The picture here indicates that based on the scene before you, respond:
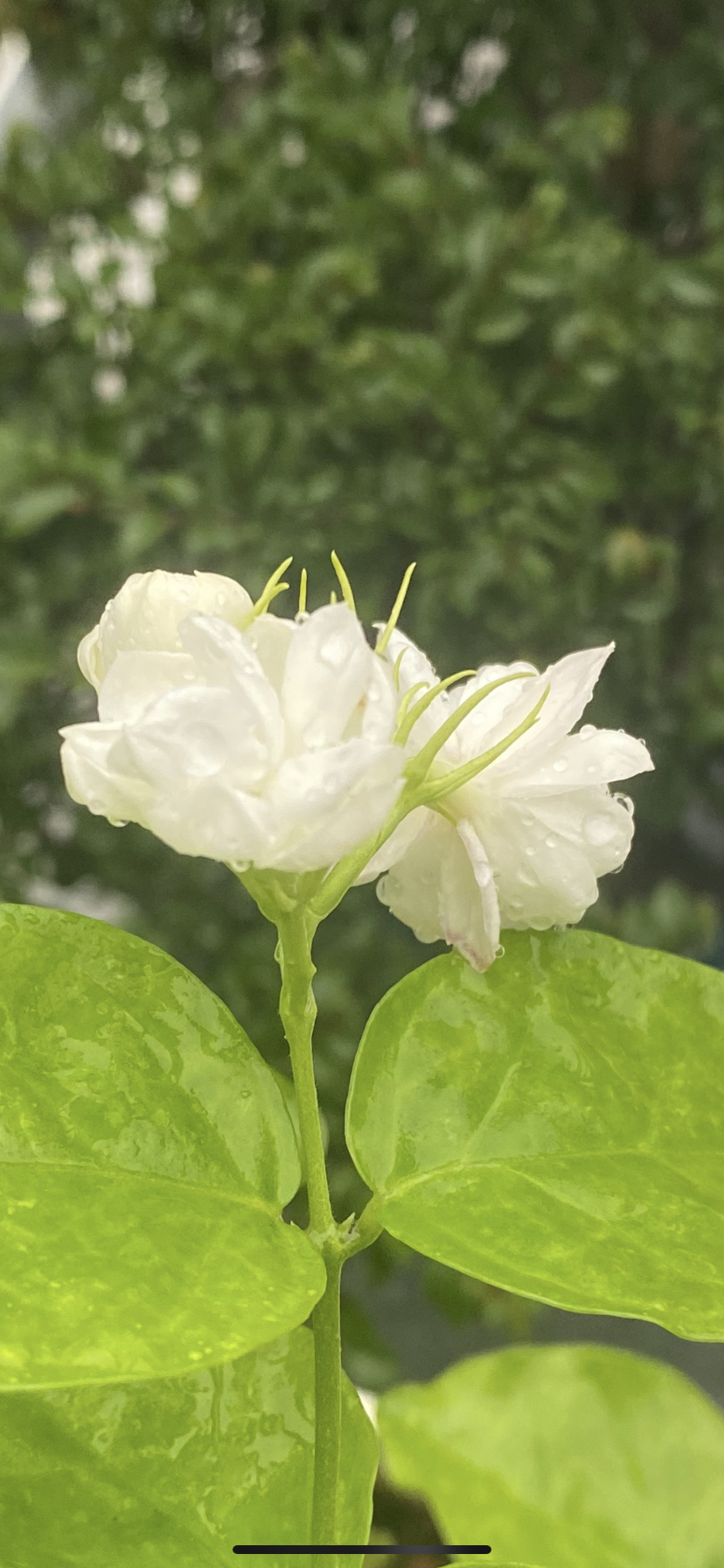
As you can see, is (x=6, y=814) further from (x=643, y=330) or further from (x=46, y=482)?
(x=643, y=330)

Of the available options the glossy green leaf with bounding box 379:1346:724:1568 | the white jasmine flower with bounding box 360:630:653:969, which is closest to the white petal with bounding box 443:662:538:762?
the white jasmine flower with bounding box 360:630:653:969

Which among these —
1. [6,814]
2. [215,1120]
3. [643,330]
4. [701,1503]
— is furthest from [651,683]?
[215,1120]

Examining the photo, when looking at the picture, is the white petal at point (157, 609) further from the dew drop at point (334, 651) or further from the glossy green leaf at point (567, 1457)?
the glossy green leaf at point (567, 1457)

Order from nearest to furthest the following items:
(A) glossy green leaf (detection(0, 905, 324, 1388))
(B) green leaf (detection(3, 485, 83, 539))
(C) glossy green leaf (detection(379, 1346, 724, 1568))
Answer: (A) glossy green leaf (detection(0, 905, 324, 1388))
(C) glossy green leaf (detection(379, 1346, 724, 1568))
(B) green leaf (detection(3, 485, 83, 539))

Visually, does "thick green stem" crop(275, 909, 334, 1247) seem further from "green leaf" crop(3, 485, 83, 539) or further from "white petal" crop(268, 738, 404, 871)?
"green leaf" crop(3, 485, 83, 539)

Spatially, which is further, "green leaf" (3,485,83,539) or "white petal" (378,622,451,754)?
"green leaf" (3,485,83,539)

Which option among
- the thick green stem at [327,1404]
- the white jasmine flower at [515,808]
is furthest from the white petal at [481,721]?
the thick green stem at [327,1404]
